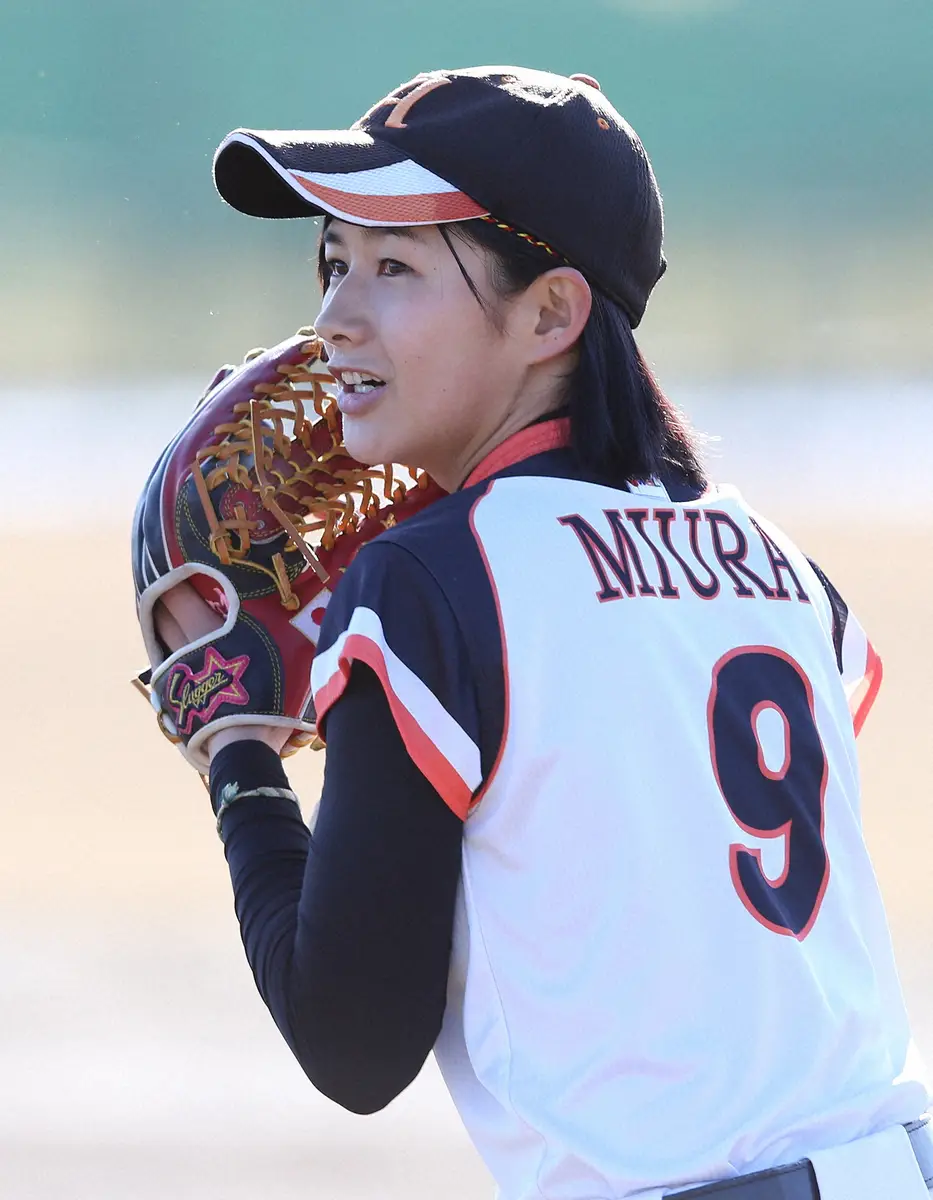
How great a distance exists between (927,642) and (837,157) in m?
3.50

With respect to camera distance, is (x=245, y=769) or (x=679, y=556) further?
(x=245, y=769)

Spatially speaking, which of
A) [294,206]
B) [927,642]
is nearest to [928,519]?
[927,642]

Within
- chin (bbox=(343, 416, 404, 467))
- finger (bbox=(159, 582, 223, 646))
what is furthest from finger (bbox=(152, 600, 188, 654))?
chin (bbox=(343, 416, 404, 467))

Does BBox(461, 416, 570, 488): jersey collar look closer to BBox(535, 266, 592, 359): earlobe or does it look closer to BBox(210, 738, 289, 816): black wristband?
BBox(535, 266, 592, 359): earlobe

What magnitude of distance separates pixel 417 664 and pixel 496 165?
0.35 m

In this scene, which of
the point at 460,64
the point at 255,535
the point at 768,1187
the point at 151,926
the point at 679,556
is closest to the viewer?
the point at 768,1187

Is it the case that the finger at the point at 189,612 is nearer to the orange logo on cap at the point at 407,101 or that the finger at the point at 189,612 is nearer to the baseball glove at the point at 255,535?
the baseball glove at the point at 255,535

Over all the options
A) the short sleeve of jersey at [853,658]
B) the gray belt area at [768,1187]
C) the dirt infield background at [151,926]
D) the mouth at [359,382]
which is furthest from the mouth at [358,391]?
the gray belt area at [768,1187]

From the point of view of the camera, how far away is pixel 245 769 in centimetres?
118

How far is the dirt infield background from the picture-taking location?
2398 mm

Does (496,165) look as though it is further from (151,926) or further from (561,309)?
(151,926)

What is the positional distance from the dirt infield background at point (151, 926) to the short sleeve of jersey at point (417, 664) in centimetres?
16

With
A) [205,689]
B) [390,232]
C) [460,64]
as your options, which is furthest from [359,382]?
[460,64]

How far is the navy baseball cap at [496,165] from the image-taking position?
3.56 feet
